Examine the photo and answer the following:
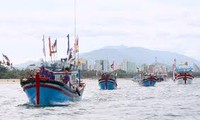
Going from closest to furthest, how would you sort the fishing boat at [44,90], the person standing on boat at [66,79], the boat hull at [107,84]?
the fishing boat at [44,90] → the person standing on boat at [66,79] → the boat hull at [107,84]

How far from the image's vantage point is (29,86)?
166ft

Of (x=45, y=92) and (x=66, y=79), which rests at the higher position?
(x=66, y=79)

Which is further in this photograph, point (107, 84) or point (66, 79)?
point (107, 84)

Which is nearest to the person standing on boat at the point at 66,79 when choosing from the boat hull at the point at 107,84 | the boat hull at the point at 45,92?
the boat hull at the point at 45,92

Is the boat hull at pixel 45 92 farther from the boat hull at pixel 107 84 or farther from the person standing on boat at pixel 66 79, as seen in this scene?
the boat hull at pixel 107 84

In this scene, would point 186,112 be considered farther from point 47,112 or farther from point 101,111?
point 47,112

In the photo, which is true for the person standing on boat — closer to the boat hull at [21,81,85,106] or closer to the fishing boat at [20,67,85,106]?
the fishing boat at [20,67,85,106]

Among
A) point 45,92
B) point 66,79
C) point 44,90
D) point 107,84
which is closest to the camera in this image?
point 44,90

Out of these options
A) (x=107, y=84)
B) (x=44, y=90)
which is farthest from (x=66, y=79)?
(x=107, y=84)

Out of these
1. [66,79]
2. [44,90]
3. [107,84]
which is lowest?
[44,90]

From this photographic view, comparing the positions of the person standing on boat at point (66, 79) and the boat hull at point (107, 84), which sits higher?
the person standing on boat at point (66, 79)

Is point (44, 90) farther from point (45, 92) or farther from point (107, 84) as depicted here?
point (107, 84)

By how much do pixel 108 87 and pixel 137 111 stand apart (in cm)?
6471

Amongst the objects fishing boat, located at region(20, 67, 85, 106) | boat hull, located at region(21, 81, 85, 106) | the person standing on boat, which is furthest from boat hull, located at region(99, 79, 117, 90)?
boat hull, located at region(21, 81, 85, 106)
